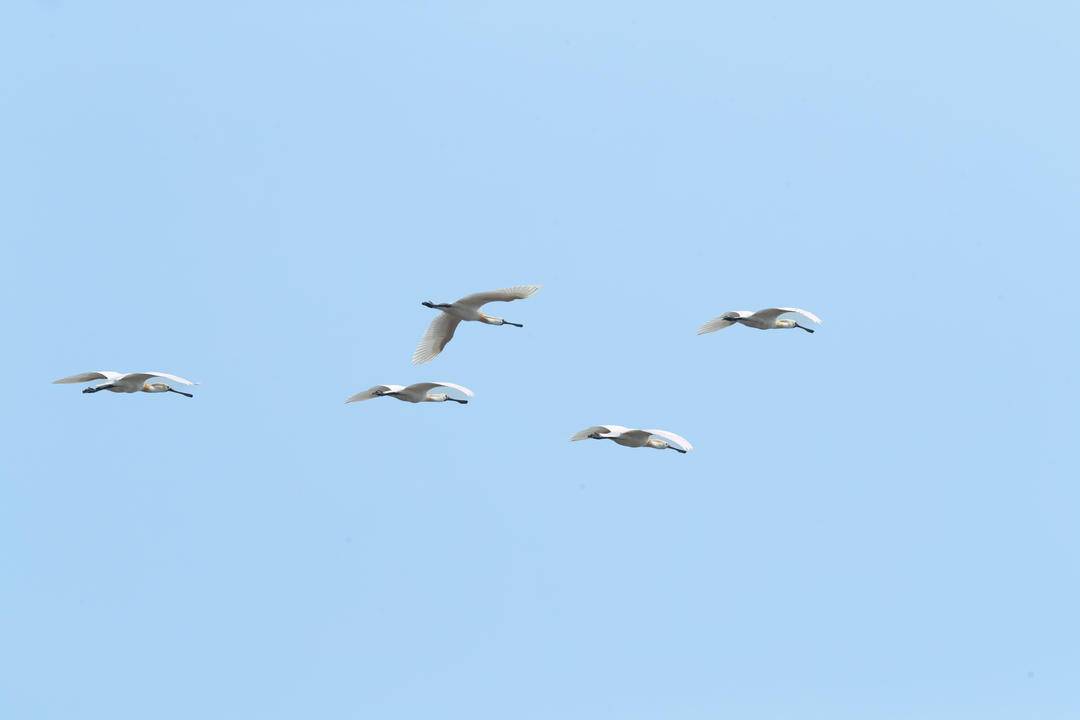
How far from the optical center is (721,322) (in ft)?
210

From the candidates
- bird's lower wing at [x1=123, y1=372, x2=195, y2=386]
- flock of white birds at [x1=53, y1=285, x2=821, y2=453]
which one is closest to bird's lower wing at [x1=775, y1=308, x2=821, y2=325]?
flock of white birds at [x1=53, y1=285, x2=821, y2=453]

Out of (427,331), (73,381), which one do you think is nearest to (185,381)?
(73,381)

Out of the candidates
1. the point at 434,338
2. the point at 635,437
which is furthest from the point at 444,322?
the point at 635,437

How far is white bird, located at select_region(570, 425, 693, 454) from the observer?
192 feet

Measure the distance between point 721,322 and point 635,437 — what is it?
614 cm

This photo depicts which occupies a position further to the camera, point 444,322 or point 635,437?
point 444,322

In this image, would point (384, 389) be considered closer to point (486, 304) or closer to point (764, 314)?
point (486, 304)

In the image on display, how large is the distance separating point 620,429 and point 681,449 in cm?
203

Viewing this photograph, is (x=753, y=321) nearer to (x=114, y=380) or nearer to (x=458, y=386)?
(x=458, y=386)

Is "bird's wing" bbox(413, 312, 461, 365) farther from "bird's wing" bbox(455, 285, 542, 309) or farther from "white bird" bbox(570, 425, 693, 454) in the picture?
"white bird" bbox(570, 425, 693, 454)

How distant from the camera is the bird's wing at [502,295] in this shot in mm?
62938

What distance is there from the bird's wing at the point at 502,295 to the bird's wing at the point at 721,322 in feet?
18.6

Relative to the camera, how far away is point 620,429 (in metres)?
59.3

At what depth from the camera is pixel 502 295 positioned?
208ft
